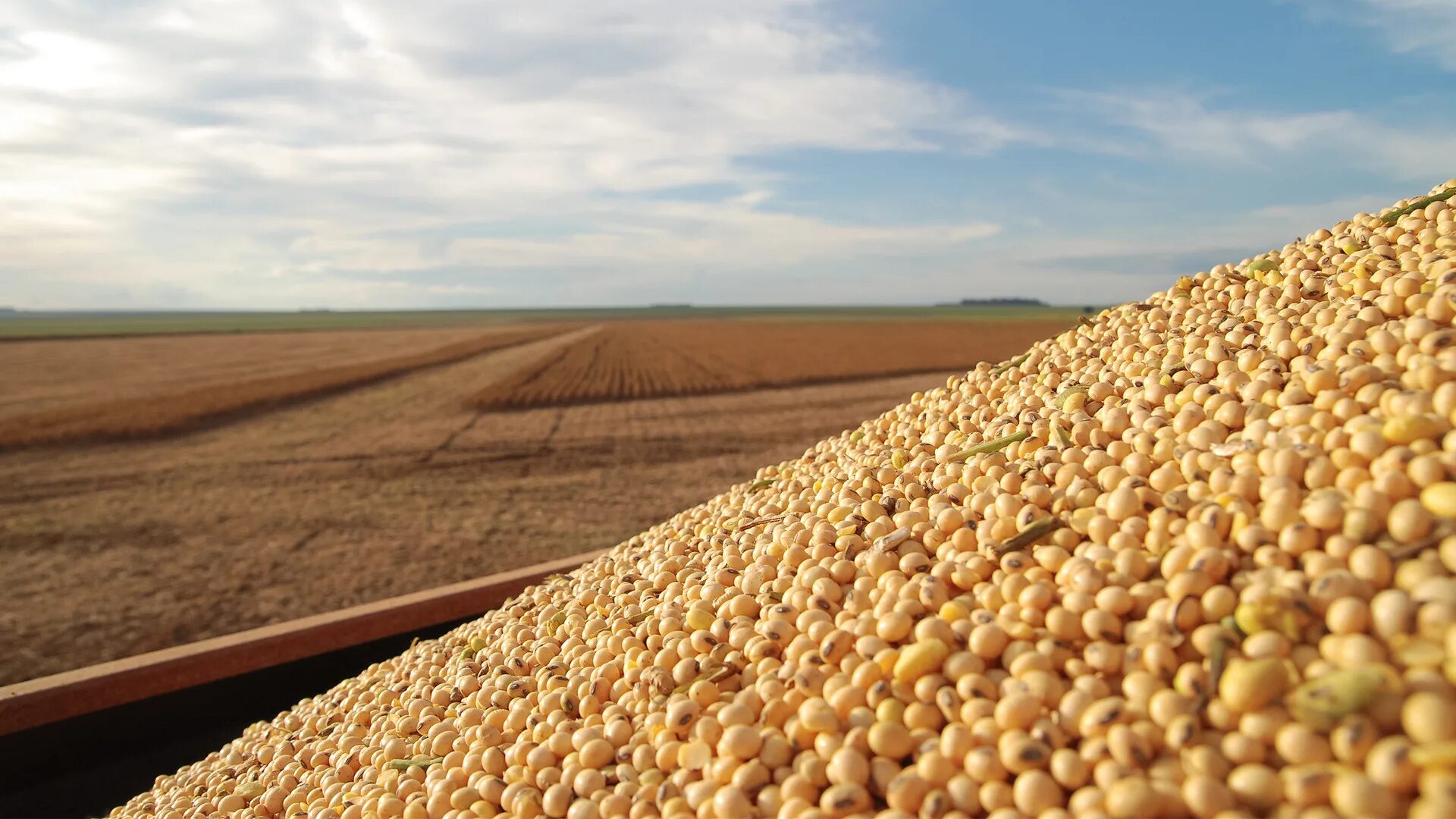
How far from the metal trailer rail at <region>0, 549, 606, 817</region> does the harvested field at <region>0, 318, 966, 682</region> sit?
10.9ft

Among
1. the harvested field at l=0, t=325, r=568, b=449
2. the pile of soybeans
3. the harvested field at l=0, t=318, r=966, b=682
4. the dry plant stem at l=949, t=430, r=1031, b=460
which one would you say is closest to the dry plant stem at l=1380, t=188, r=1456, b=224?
the pile of soybeans

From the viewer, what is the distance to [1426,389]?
160cm

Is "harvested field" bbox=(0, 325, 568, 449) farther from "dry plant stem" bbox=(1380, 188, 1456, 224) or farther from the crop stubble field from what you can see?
"dry plant stem" bbox=(1380, 188, 1456, 224)

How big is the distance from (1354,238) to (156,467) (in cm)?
1455

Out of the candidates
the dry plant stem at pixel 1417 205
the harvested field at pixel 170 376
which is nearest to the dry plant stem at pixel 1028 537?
the dry plant stem at pixel 1417 205

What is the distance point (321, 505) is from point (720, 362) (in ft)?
64.4

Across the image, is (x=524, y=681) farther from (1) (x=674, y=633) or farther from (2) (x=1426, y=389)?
(2) (x=1426, y=389)

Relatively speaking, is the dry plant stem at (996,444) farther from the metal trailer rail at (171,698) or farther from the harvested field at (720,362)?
the harvested field at (720,362)

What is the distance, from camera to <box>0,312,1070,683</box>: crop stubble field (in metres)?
7.05

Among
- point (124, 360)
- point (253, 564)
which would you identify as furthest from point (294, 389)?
Result: point (124, 360)

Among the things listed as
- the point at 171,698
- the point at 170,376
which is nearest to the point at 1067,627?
the point at 171,698

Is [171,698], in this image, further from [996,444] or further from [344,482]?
[344,482]

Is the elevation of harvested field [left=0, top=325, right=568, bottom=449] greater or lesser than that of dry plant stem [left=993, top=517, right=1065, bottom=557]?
lesser

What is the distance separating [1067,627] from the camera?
60.9 inches
